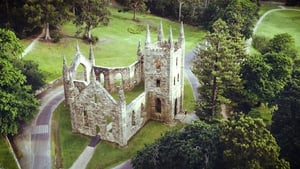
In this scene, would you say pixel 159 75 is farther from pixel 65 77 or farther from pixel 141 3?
pixel 141 3

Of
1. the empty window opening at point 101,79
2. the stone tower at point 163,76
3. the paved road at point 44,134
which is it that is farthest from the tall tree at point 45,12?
the stone tower at point 163,76

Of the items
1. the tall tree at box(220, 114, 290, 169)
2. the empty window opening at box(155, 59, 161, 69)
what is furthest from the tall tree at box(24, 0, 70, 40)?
the tall tree at box(220, 114, 290, 169)

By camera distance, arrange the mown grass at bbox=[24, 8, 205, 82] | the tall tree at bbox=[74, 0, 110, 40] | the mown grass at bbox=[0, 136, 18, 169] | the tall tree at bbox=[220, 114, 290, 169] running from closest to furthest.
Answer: the tall tree at bbox=[220, 114, 290, 169], the mown grass at bbox=[0, 136, 18, 169], the mown grass at bbox=[24, 8, 205, 82], the tall tree at bbox=[74, 0, 110, 40]

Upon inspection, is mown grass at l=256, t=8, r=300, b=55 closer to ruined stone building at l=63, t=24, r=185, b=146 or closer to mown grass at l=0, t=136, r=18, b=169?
ruined stone building at l=63, t=24, r=185, b=146

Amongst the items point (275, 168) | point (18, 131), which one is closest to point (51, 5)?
point (18, 131)

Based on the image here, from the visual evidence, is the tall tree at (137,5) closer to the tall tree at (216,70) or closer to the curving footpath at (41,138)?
the curving footpath at (41,138)

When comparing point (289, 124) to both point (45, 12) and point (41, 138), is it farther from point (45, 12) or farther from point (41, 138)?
point (45, 12)

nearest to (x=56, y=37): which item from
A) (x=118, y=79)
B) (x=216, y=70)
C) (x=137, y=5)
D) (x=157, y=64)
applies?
(x=118, y=79)
